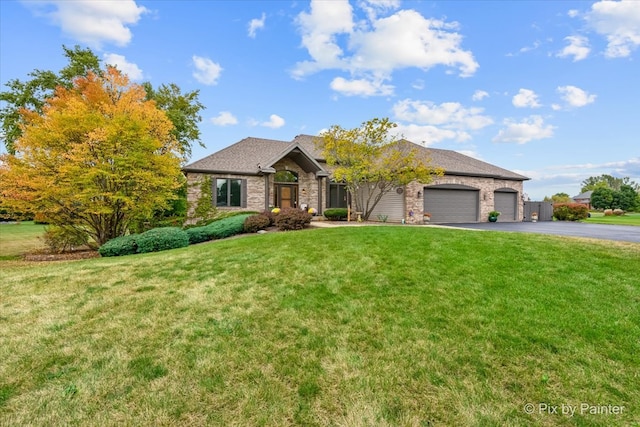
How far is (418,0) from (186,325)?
14.2m

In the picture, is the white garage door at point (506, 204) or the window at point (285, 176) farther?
→ the white garage door at point (506, 204)

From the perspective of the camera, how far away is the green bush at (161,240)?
10906 millimetres

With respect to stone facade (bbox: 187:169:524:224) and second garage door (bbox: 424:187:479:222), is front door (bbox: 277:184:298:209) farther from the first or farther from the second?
second garage door (bbox: 424:187:479:222)

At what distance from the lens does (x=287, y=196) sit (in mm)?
18812

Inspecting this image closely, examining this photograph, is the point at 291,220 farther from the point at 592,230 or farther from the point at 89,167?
the point at 592,230

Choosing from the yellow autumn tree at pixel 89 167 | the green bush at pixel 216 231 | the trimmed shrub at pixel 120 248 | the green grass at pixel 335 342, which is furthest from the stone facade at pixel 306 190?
the green grass at pixel 335 342

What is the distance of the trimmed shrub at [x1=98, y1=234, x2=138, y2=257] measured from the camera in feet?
35.4

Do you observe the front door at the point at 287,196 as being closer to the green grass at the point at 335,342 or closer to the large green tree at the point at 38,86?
the large green tree at the point at 38,86

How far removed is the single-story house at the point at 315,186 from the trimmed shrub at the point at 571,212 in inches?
140

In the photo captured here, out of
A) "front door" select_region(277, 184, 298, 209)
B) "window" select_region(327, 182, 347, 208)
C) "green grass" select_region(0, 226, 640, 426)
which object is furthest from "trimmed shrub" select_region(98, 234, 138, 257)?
"window" select_region(327, 182, 347, 208)

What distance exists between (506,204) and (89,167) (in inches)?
1002

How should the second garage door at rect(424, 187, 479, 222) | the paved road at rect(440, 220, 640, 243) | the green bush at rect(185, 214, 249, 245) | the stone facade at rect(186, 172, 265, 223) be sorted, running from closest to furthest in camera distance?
1. the paved road at rect(440, 220, 640, 243)
2. the green bush at rect(185, 214, 249, 245)
3. the stone facade at rect(186, 172, 265, 223)
4. the second garage door at rect(424, 187, 479, 222)

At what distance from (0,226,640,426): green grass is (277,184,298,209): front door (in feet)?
39.6

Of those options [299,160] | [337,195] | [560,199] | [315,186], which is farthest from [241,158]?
[560,199]
